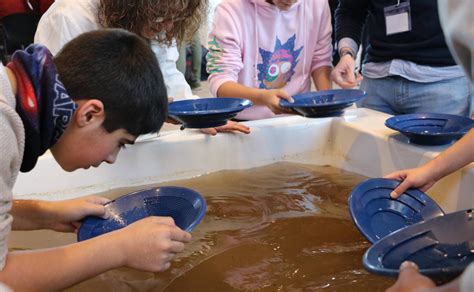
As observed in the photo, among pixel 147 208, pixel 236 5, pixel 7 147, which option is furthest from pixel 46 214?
pixel 236 5

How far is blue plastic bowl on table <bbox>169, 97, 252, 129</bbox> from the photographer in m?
1.33

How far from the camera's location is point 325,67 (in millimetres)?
1823

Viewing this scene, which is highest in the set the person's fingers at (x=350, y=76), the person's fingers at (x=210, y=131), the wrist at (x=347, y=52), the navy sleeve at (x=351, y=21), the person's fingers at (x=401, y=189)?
the navy sleeve at (x=351, y=21)

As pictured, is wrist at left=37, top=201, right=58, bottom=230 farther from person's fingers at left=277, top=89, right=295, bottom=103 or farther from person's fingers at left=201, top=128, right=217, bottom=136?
person's fingers at left=277, top=89, right=295, bottom=103

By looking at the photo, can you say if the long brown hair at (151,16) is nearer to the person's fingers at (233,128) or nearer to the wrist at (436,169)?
the person's fingers at (233,128)

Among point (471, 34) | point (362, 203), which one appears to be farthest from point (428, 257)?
point (471, 34)

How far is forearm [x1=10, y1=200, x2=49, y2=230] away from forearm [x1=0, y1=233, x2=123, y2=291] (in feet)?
0.64

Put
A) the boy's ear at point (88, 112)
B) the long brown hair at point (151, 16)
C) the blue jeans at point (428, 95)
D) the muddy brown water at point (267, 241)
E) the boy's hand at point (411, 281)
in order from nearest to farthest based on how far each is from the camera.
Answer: the boy's hand at point (411, 281), the boy's ear at point (88, 112), the muddy brown water at point (267, 241), the long brown hair at point (151, 16), the blue jeans at point (428, 95)

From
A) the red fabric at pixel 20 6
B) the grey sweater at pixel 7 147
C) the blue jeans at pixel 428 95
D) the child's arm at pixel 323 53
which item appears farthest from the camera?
the red fabric at pixel 20 6

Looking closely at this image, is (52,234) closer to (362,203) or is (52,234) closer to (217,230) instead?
(217,230)

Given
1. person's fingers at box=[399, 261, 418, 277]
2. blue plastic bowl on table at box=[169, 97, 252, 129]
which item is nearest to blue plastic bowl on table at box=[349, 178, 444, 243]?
Result: person's fingers at box=[399, 261, 418, 277]

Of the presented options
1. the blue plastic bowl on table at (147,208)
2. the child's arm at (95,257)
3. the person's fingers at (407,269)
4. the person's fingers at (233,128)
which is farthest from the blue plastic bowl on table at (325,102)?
the person's fingers at (407,269)

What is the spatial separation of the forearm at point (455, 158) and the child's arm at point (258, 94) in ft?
1.71

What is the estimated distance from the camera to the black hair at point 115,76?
34.4 inches
